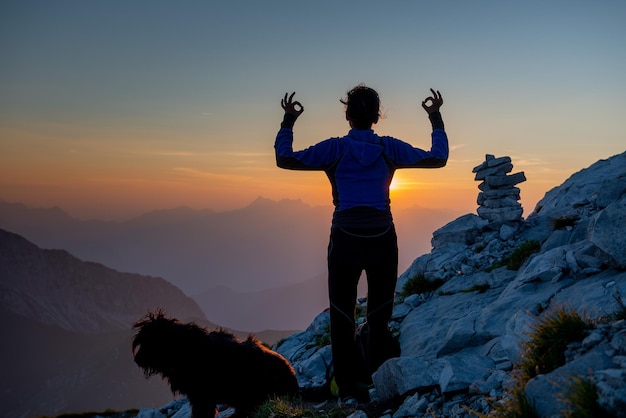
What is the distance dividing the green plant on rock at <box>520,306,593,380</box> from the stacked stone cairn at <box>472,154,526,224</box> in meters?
13.6

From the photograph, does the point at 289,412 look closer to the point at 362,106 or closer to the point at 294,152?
the point at 294,152

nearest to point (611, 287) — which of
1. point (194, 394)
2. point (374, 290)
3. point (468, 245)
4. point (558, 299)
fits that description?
point (558, 299)

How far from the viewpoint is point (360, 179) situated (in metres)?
6.20

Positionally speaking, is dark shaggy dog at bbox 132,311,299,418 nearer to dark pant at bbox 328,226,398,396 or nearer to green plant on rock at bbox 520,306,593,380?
dark pant at bbox 328,226,398,396

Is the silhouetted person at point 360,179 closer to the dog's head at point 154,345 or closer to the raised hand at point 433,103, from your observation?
the raised hand at point 433,103

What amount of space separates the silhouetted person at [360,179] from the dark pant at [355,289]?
13 mm

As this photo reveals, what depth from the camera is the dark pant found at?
634 centimetres

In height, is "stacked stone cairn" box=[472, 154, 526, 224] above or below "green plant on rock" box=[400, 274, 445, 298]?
above

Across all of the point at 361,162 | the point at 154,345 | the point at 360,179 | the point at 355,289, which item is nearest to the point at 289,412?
the point at 355,289

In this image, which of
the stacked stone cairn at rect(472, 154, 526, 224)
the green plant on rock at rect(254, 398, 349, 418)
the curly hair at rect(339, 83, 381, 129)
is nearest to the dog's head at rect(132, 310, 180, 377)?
the green plant on rock at rect(254, 398, 349, 418)

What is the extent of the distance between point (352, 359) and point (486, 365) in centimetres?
190

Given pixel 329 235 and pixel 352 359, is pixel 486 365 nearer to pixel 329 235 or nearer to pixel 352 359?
pixel 352 359

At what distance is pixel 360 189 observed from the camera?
622 cm

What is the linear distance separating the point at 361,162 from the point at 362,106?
2.54 ft
